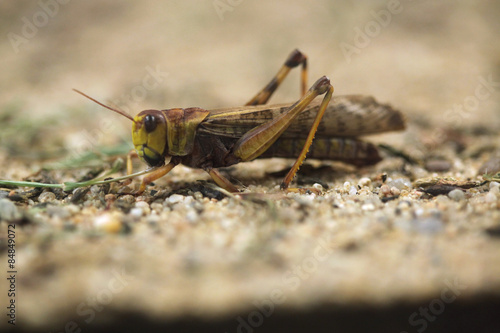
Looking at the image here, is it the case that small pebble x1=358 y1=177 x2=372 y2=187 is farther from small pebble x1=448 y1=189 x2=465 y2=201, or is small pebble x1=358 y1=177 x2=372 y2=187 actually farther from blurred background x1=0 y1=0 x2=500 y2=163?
blurred background x1=0 y1=0 x2=500 y2=163

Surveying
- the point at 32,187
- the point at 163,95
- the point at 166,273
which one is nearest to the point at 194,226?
the point at 166,273

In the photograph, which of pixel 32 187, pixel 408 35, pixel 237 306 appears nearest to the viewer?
pixel 237 306

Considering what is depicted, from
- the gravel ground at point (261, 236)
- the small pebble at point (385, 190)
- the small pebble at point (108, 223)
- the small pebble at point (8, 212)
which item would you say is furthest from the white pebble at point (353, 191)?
the small pebble at point (8, 212)

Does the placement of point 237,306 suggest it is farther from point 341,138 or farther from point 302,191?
point 341,138

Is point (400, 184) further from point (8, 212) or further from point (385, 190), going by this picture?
point (8, 212)

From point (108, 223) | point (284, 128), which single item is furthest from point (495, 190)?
point (108, 223)

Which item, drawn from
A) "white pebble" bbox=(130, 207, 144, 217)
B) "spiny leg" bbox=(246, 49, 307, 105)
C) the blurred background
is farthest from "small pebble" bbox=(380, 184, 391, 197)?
the blurred background
